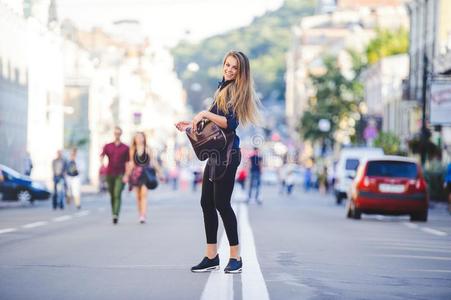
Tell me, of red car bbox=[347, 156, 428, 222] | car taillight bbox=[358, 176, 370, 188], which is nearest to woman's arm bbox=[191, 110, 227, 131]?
red car bbox=[347, 156, 428, 222]

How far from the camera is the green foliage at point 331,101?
340ft

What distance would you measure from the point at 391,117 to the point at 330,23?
10579cm

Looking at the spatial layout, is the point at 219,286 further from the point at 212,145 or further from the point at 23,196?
the point at 23,196

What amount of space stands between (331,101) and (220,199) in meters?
95.5

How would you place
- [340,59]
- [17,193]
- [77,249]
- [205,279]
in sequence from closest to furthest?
[205,279] → [77,249] → [17,193] → [340,59]

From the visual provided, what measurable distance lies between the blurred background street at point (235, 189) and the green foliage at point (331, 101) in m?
0.14

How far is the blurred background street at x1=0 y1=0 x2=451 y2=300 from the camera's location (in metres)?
10.7

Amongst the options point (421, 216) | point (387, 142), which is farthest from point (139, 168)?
point (387, 142)

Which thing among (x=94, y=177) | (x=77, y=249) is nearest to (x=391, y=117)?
(x=94, y=177)

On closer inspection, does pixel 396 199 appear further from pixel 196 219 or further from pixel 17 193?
pixel 17 193

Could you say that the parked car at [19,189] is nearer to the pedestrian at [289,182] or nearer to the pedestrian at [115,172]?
the pedestrian at [115,172]

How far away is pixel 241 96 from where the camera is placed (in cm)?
1076

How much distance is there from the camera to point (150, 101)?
126m

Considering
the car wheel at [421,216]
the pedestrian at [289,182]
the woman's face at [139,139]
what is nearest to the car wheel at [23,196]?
the car wheel at [421,216]
